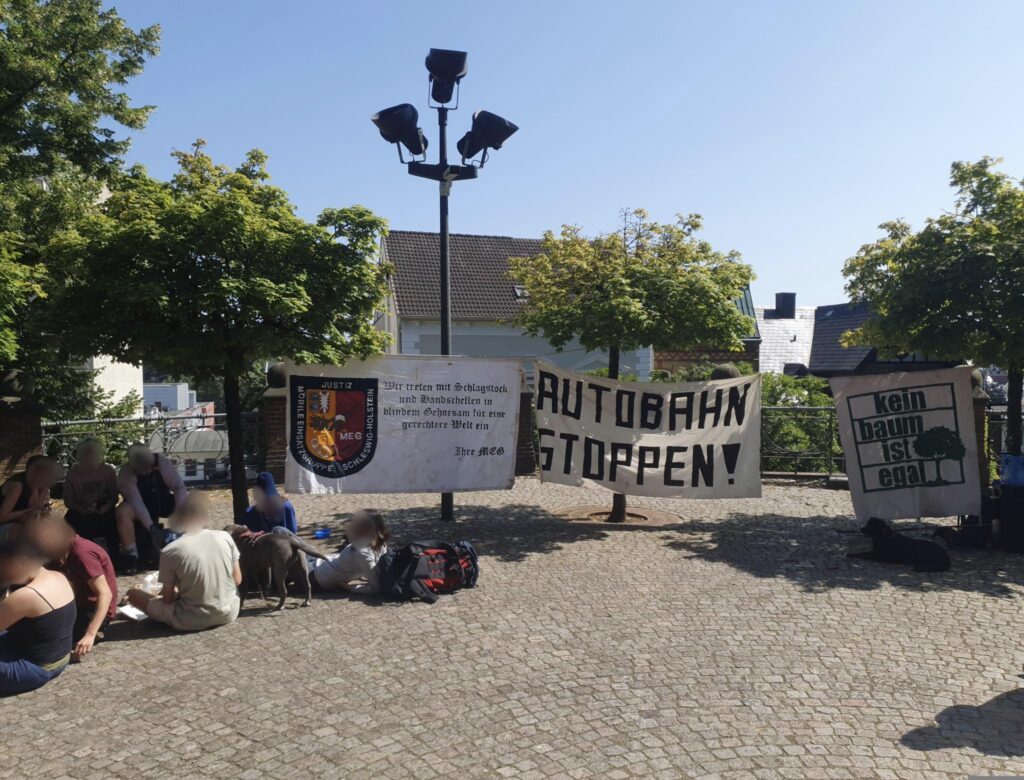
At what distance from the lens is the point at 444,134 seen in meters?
10.2

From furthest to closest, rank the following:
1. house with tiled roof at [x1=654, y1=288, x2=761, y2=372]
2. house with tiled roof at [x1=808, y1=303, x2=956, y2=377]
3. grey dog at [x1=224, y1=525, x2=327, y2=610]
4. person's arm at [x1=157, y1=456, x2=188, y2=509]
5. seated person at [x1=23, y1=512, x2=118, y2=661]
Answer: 1. house with tiled roof at [x1=808, y1=303, x2=956, y2=377]
2. house with tiled roof at [x1=654, y1=288, x2=761, y2=372]
3. person's arm at [x1=157, y1=456, x2=188, y2=509]
4. grey dog at [x1=224, y1=525, x2=327, y2=610]
5. seated person at [x1=23, y1=512, x2=118, y2=661]

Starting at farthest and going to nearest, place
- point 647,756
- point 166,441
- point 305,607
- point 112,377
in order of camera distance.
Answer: point 112,377 < point 166,441 < point 305,607 < point 647,756

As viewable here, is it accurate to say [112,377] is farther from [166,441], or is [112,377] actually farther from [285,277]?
[285,277]

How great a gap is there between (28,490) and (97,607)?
2554 mm

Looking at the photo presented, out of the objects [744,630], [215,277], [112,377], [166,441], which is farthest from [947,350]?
[112,377]

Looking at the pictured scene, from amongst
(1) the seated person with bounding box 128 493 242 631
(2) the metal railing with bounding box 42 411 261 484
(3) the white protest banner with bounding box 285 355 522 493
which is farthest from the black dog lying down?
(2) the metal railing with bounding box 42 411 261 484

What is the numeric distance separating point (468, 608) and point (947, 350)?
6.78 metres

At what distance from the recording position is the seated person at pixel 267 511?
7.57 meters

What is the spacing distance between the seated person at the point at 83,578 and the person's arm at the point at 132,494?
2.09 m

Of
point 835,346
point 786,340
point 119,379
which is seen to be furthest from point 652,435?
point 786,340

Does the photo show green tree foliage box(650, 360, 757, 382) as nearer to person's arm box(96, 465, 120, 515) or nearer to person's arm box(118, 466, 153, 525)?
person's arm box(118, 466, 153, 525)

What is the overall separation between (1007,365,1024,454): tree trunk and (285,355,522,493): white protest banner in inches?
239

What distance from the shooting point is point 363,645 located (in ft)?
20.4

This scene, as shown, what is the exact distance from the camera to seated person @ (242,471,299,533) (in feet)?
24.8
